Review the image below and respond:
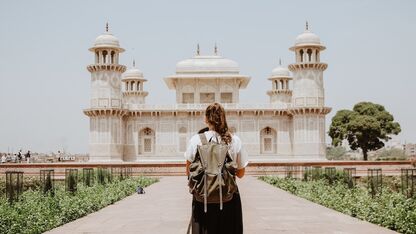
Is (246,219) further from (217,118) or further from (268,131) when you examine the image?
(268,131)

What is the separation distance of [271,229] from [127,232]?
68.9 inches

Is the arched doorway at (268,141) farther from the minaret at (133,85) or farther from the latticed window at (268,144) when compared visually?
the minaret at (133,85)

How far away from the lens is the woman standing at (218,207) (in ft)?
13.3

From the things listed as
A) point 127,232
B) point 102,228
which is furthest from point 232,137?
point 102,228

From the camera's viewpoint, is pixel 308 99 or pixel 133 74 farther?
pixel 133 74

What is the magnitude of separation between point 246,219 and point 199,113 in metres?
27.8

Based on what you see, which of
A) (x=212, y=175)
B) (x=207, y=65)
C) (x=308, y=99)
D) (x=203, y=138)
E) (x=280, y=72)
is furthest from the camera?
(x=280, y=72)

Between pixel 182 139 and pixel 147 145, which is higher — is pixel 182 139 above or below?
above

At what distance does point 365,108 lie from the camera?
47500mm

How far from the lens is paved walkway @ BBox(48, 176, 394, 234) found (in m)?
7.29

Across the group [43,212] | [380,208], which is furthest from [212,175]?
[380,208]

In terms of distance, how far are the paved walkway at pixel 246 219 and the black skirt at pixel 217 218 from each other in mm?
3016

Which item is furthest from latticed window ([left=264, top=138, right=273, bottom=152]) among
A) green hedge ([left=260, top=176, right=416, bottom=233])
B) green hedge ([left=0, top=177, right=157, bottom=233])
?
green hedge ([left=0, top=177, right=157, bottom=233])

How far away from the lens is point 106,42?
34781 millimetres
